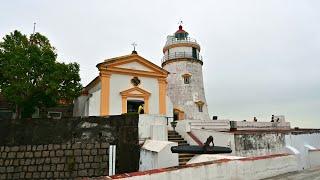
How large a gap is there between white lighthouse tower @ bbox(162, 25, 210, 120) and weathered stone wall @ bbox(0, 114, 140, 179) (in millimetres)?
13307

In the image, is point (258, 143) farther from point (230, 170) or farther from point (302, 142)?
point (230, 170)

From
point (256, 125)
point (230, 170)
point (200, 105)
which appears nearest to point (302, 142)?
point (256, 125)

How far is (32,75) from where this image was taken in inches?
659

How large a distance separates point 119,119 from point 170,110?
25.4 ft

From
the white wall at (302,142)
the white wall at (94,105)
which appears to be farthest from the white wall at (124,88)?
the white wall at (302,142)

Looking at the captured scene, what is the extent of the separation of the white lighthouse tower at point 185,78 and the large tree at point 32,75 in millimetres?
11774

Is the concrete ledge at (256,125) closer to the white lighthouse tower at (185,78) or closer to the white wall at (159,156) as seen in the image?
the white lighthouse tower at (185,78)

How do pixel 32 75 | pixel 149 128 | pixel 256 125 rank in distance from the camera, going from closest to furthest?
pixel 149 128, pixel 32 75, pixel 256 125

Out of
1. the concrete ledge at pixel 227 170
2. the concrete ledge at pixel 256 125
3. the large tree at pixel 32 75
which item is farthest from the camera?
the concrete ledge at pixel 256 125

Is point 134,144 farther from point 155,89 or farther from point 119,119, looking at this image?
point 155,89

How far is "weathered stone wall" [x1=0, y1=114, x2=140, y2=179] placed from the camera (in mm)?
13227

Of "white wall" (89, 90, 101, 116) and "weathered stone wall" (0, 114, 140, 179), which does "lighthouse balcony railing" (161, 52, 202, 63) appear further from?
"weathered stone wall" (0, 114, 140, 179)

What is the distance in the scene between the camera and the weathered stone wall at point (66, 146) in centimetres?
1323

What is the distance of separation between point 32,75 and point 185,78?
1504 cm
